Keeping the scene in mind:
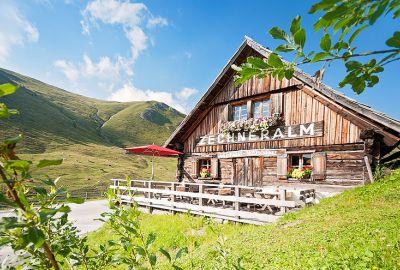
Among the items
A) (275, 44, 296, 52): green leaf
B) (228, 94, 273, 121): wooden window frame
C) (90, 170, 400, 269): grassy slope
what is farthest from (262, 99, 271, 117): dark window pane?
(275, 44, 296, 52): green leaf

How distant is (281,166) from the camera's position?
13.8 metres

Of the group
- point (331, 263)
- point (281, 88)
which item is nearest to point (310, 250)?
point (331, 263)

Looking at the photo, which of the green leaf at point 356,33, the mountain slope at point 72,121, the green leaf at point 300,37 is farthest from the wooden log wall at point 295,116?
the mountain slope at point 72,121

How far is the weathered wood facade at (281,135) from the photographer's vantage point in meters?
11.4

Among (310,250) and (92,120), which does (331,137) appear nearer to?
(310,250)

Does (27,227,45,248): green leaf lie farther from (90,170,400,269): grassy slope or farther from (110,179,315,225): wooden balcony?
(110,179,315,225): wooden balcony

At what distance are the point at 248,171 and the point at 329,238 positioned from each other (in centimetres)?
941

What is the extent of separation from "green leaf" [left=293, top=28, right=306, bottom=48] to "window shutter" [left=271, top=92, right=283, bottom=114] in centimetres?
1344

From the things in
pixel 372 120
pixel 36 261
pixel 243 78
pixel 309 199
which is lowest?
pixel 309 199

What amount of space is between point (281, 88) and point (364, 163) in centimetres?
510

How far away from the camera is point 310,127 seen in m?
13.0

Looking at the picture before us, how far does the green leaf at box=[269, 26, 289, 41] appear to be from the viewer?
3.85 ft

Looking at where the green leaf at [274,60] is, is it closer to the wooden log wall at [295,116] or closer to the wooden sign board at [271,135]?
the wooden log wall at [295,116]

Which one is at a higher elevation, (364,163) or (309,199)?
(364,163)
